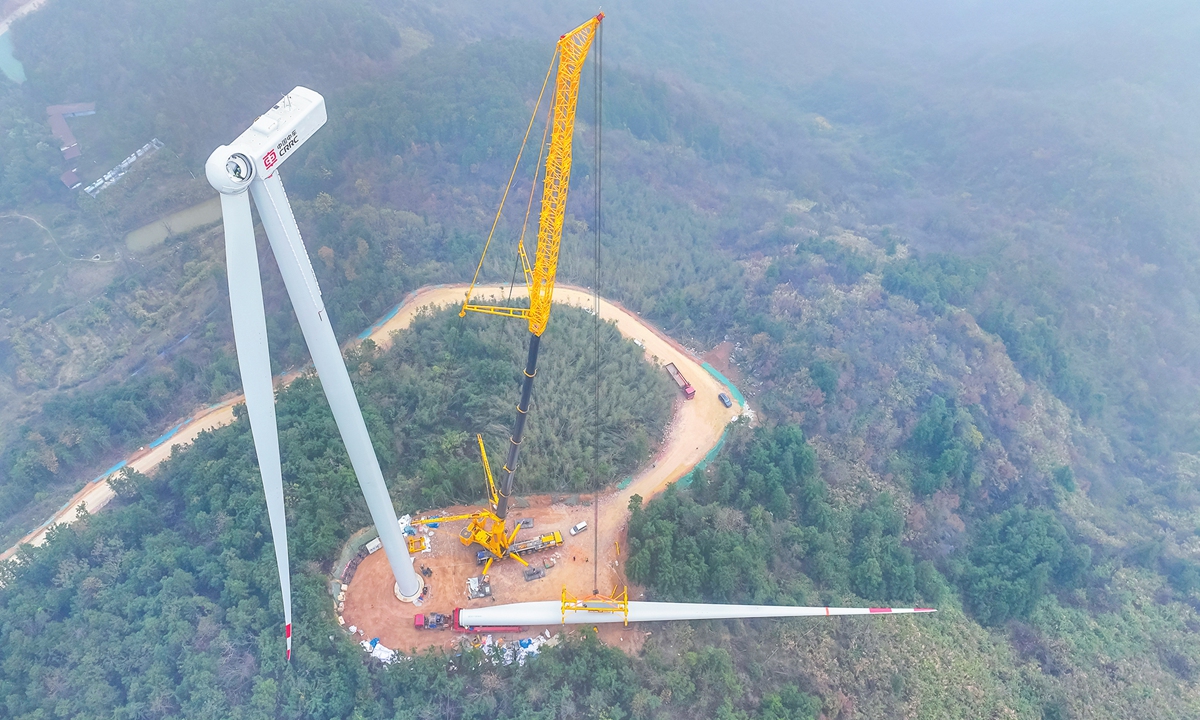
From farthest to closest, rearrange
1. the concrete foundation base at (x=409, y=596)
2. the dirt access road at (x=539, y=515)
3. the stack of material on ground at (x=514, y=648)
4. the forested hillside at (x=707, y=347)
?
the dirt access road at (x=539, y=515) < the concrete foundation base at (x=409, y=596) < the forested hillside at (x=707, y=347) < the stack of material on ground at (x=514, y=648)

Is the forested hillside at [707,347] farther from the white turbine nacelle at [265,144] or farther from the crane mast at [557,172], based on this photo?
the white turbine nacelle at [265,144]

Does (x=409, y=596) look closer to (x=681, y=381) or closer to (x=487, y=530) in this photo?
(x=487, y=530)

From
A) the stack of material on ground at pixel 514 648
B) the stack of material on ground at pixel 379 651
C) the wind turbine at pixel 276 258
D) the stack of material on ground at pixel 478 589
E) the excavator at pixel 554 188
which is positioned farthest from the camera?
the stack of material on ground at pixel 478 589

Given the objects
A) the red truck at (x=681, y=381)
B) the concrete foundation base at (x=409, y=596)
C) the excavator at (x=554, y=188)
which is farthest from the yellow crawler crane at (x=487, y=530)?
the red truck at (x=681, y=381)

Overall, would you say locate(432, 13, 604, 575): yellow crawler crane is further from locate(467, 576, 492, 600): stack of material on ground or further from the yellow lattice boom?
locate(467, 576, 492, 600): stack of material on ground

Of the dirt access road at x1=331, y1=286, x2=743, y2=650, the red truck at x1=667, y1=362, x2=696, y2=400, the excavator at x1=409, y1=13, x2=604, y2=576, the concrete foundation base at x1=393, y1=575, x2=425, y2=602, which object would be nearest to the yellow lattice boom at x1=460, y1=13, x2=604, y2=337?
the excavator at x1=409, y1=13, x2=604, y2=576

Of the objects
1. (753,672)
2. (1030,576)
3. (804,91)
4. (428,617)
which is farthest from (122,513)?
(804,91)

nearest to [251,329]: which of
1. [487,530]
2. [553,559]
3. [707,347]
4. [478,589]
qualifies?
[478,589]

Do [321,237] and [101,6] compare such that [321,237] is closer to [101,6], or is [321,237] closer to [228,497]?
[228,497]
